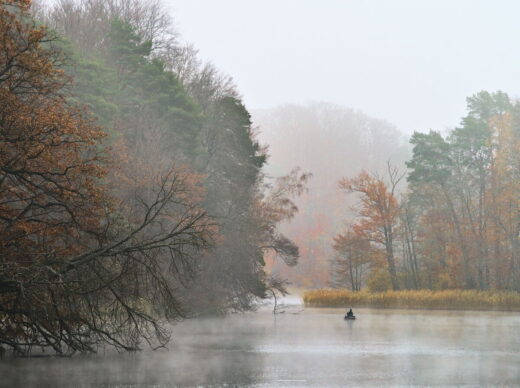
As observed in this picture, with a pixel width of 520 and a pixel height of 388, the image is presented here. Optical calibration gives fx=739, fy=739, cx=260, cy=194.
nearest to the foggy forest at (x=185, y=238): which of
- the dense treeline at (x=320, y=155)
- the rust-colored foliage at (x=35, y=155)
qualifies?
the rust-colored foliage at (x=35, y=155)

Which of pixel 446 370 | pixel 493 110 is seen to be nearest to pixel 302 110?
pixel 493 110

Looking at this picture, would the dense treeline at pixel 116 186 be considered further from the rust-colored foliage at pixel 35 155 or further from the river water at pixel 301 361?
the river water at pixel 301 361

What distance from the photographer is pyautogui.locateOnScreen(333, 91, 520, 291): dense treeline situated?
58.4 m

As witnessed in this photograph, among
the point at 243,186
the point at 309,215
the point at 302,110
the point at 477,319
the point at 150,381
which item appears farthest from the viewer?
the point at 302,110

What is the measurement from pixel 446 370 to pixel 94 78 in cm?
2372

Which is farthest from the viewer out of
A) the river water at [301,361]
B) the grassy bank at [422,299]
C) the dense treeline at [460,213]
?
the dense treeline at [460,213]

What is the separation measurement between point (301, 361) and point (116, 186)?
12.7 metres

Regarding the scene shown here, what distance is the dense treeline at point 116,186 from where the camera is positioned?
17859 millimetres

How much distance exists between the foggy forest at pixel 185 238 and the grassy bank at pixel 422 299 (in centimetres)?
12

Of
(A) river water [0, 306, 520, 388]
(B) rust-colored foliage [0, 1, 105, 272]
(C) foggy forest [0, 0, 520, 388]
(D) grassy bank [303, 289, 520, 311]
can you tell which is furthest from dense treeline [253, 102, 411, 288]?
(B) rust-colored foliage [0, 1, 105, 272]

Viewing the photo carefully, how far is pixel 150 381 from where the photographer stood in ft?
58.1

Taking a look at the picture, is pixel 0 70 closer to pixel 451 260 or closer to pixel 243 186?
pixel 243 186

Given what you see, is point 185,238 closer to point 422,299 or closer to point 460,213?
point 422,299

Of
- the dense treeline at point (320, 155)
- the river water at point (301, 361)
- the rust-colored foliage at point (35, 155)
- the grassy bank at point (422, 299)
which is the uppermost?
the dense treeline at point (320, 155)
